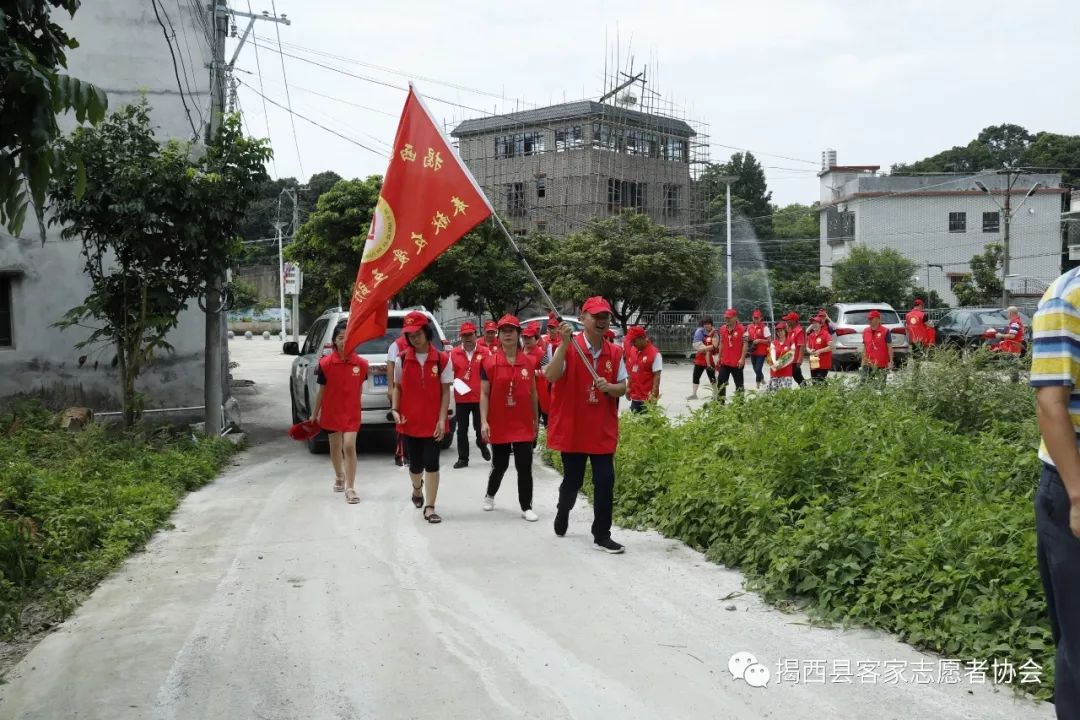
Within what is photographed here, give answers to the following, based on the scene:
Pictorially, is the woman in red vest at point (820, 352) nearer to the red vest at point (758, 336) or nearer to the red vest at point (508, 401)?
the red vest at point (758, 336)

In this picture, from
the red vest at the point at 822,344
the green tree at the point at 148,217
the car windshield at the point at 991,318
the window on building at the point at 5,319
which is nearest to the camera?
the green tree at the point at 148,217

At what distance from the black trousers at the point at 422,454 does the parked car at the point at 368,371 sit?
103 inches

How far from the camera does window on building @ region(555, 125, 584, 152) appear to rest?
52409 millimetres

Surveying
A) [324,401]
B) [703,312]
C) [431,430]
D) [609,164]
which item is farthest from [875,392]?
[609,164]

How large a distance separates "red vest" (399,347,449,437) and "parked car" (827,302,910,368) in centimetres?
1568

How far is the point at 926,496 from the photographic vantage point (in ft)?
21.6

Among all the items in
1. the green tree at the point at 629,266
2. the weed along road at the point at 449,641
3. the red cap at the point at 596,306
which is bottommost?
the weed along road at the point at 449,641

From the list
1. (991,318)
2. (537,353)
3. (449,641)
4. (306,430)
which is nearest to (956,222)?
(991,318)

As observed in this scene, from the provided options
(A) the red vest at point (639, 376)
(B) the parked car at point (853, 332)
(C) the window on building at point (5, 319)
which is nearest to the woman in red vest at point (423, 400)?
(A) the red vest at point (639, 376)

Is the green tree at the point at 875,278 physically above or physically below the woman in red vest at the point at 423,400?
above

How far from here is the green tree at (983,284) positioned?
1647 inches

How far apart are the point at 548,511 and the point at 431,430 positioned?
4.56 ft

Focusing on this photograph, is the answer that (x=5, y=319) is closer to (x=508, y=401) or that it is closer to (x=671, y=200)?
(x=508, y=401)

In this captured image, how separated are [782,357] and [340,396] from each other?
8.54m
